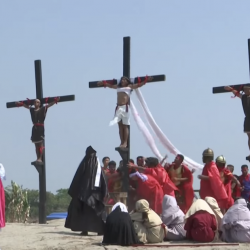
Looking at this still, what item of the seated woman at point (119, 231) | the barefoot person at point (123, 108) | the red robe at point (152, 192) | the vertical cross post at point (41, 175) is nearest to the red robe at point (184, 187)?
the red robe at point (152, 192)

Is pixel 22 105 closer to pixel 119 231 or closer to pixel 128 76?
pixel 128 76

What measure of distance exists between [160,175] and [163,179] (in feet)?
0.38

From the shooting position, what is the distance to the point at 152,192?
16781 mm

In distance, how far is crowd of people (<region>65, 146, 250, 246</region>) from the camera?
1435 cm

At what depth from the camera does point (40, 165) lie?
735 inches

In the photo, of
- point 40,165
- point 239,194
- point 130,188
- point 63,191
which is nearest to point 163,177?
point 130,188

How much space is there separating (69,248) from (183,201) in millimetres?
4177

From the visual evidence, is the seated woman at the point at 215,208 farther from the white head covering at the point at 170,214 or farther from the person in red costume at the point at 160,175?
the person in red costume at the point at 160,175

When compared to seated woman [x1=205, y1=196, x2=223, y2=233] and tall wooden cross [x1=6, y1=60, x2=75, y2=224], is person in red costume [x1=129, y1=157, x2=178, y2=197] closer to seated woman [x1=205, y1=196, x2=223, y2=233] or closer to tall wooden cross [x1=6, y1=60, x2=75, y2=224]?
seated woman [x1=205, y1=196, x2=223, y2=233]

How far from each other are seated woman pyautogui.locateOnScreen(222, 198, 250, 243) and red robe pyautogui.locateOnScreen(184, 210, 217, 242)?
0.28 m

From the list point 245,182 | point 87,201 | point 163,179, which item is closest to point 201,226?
point 87,201

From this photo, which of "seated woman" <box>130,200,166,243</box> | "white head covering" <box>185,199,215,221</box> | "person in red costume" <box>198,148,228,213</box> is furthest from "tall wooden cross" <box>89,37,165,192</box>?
"white head covering" <box>185,199,215,221</box>

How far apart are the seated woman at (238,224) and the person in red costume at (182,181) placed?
270cm

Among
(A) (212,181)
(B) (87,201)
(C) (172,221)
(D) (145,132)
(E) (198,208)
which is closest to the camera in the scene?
(E) (198,208)
